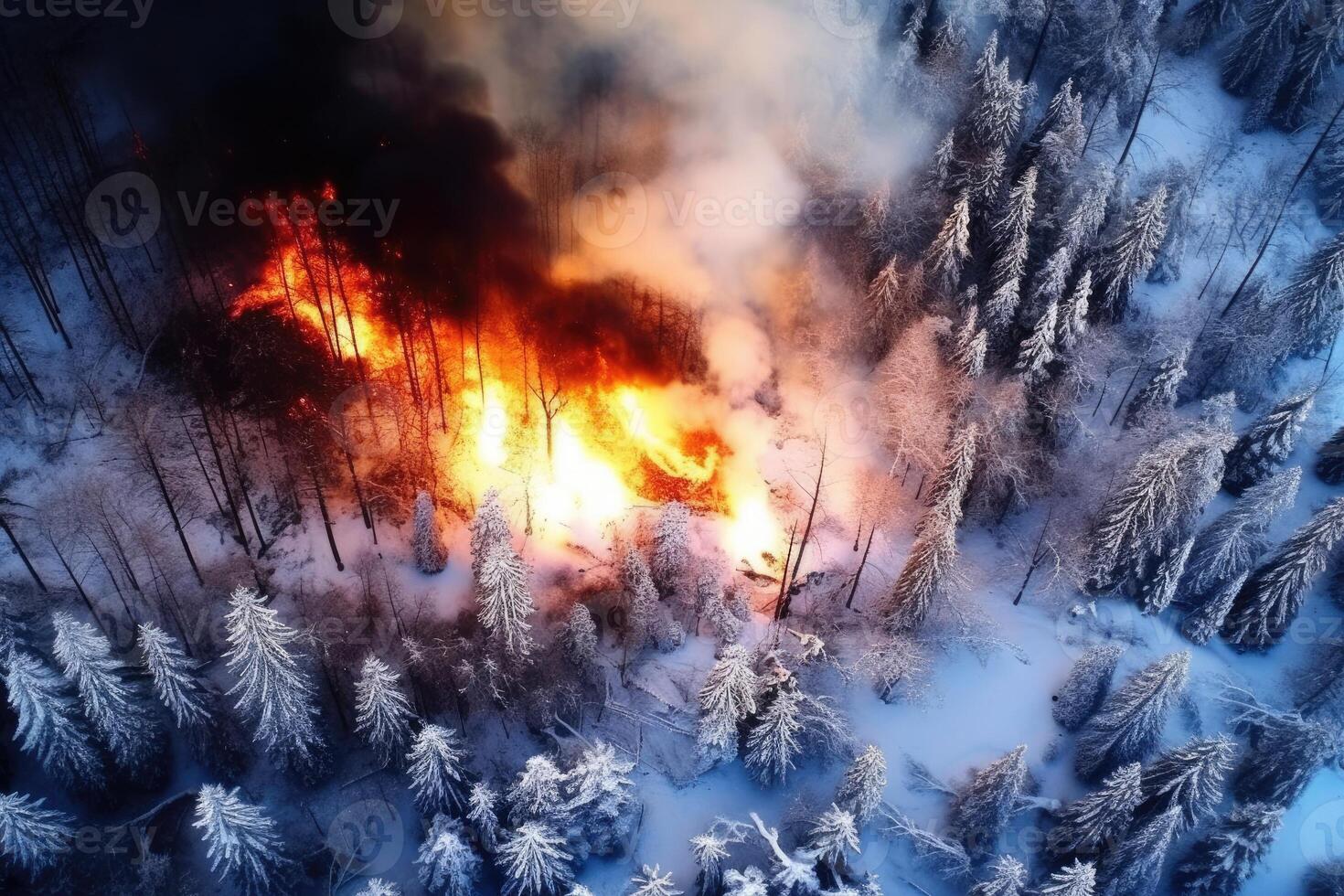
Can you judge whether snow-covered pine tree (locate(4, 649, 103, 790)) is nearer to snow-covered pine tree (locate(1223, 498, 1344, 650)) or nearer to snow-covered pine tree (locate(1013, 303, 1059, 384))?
snow-covered pine tree (locate(1013, 303, 1059, 384))

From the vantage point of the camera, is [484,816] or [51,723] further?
[484,816]

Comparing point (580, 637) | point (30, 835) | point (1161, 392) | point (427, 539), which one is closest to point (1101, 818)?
point (580, 637)

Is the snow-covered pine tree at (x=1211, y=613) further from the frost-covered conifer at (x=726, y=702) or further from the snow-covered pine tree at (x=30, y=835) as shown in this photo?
the snow-covered pine tree at (x=30, y=835)

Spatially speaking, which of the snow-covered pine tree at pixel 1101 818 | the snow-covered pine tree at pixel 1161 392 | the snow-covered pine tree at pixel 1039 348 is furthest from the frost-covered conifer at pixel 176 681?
the snow-covered pine tree at pixel 1161 392

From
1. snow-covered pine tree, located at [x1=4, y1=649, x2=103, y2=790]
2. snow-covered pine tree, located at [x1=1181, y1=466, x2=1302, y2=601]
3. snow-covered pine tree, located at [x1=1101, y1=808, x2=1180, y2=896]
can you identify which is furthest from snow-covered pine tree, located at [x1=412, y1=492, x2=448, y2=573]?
snow-covered pine tree, located at [x1=1181, y1=466, x2=1302, y2=601]

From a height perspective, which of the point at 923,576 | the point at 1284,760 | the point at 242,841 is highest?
the point at 923,576

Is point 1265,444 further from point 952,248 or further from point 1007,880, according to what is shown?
point 1007,880
